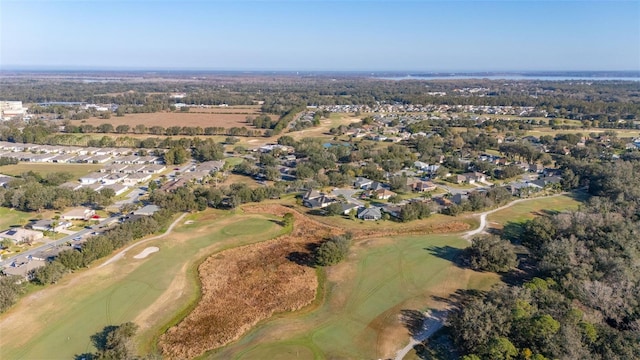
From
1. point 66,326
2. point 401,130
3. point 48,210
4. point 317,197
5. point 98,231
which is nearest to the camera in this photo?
point 66,326

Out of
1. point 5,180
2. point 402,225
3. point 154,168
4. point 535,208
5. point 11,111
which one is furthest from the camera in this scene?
point 11,111

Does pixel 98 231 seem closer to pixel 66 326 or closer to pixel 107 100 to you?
pixel 66 326

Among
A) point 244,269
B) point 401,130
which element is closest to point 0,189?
point 244,269

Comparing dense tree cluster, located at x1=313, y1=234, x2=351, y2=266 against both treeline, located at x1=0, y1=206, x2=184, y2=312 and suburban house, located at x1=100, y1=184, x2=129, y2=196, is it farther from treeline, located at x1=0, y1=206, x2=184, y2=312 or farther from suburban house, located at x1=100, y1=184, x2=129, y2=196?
suburban house, located at x1=100, y1=184, x2=129, y2=196

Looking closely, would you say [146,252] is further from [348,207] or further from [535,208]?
[535,208]

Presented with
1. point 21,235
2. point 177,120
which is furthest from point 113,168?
point 177,120

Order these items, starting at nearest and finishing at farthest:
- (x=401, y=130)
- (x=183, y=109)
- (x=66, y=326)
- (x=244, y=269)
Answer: (x=66, y=326) → (x=244, y=269) → (x=401, y=130) → (x=183, y=109)
